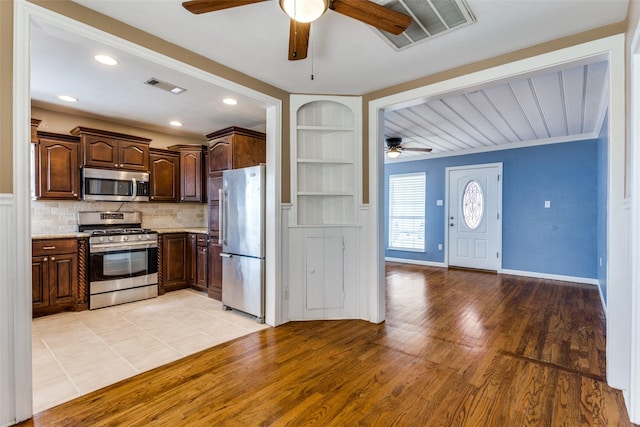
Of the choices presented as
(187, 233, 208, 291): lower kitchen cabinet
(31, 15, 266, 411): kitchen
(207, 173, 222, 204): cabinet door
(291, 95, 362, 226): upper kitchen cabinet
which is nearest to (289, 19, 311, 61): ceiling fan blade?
(31, 15, 266, 411): kitchen

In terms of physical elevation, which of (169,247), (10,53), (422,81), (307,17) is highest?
(422,81)

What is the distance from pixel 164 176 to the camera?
16.2ft

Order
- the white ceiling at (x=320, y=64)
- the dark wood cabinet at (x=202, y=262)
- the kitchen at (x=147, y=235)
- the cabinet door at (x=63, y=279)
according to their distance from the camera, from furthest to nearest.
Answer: the dark wood cabinet at (x=202, y=262) < the cabinet door at (x=63, y=279) < the kitchen at (x=147, y=235) < the white ceiling at (x=320, y=64)

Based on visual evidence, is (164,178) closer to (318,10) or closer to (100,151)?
(100,151)

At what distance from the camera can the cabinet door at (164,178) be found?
190 inches

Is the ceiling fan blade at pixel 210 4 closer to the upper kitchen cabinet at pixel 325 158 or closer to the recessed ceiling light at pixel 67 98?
the upper kitchen cabinet at pixel 325 158

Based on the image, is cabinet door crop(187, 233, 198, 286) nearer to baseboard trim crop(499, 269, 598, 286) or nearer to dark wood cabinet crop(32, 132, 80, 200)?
dark wood cabinet crop(32, 132, 80, 200)

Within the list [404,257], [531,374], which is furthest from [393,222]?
[531,374]

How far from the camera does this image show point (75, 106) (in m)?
3.94

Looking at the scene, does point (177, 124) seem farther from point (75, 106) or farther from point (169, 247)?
point (169, 247)

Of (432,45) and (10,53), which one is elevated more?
(432,45)

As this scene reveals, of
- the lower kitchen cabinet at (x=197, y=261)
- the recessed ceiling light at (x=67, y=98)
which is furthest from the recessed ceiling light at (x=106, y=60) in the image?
the lower kitchen cabinet at (x=197, y=261)

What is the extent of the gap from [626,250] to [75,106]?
567cm

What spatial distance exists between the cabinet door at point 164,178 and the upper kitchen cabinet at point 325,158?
2.58 m
